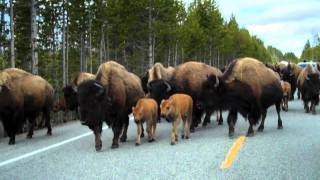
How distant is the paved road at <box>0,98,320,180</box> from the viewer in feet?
25.8

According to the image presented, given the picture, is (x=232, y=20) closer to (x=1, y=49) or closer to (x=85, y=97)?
(x=1, y=49)

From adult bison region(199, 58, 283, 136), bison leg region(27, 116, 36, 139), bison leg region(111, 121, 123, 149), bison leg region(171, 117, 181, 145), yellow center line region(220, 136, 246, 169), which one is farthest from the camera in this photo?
bison leg region(27, 116, 36, 139)

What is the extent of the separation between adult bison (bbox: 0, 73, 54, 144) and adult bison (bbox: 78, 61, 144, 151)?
3.29 metres

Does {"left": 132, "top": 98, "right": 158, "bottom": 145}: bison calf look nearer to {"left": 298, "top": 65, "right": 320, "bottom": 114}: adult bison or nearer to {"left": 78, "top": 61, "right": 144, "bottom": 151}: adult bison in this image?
{"left": 78, "top": 61, "right": 144, "bottom": 151}: adult bison

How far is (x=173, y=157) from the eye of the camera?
368 inches

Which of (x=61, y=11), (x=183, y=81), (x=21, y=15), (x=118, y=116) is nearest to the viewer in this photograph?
(x=118, y=116)

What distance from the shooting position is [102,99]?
1096cm

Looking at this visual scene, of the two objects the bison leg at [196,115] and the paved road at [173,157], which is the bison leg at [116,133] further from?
the bison leg at [196,115]

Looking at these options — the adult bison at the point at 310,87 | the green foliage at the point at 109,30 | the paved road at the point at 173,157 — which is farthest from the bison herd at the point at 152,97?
the green foliage at the point at 109,30

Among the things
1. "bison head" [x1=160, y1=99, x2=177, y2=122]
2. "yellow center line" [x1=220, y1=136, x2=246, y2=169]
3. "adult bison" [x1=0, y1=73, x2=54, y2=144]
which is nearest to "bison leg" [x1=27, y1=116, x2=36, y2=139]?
"adult bison" [x1=0, y1=73, x2=54, y2=144]

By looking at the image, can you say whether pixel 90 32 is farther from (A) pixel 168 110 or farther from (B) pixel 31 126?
(A) pixel 168 110

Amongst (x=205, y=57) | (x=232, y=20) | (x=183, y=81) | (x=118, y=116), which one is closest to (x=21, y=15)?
(x=183, y=81)

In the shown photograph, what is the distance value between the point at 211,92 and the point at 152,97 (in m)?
1.49

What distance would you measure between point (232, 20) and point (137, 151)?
294ft
